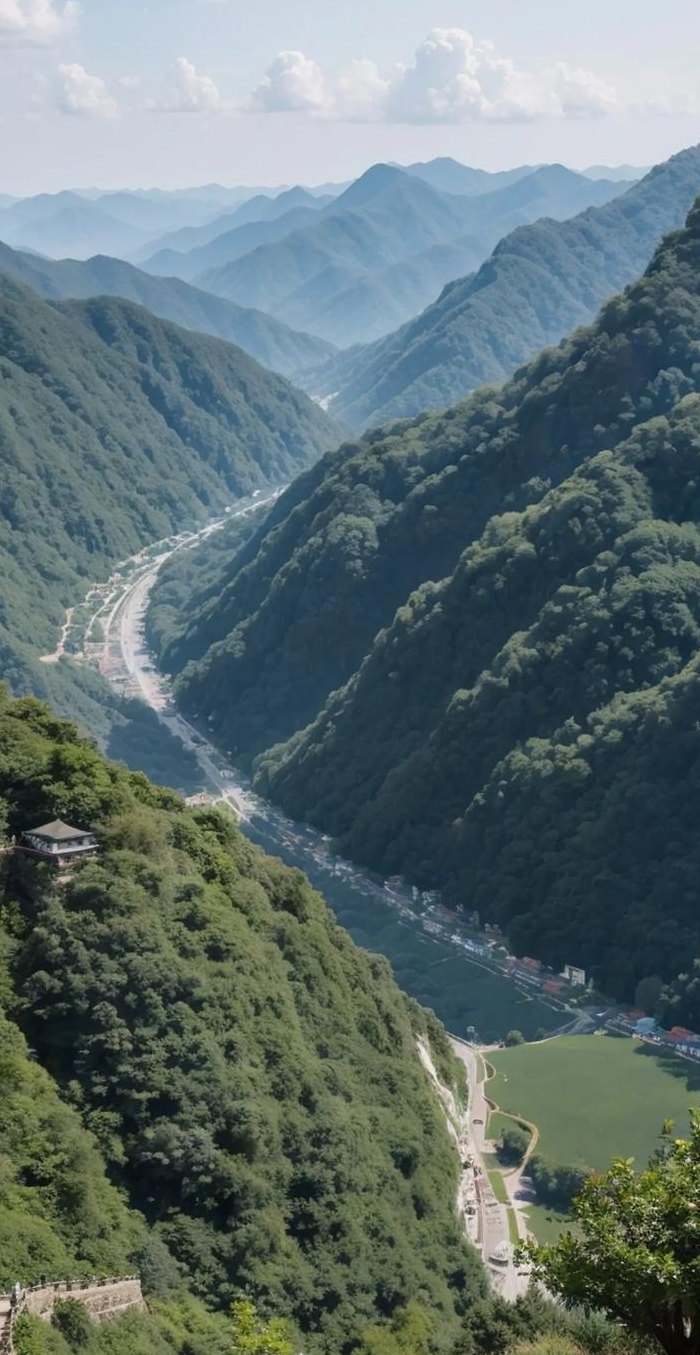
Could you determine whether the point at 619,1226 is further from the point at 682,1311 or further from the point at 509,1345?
the point at 509,1345


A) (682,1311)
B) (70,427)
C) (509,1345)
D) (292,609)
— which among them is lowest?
(509,1345)

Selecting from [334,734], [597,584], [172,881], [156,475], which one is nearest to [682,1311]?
[172,881]

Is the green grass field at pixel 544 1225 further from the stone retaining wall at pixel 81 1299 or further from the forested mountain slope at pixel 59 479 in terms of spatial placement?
the forested mountain slope at pixel 59 479

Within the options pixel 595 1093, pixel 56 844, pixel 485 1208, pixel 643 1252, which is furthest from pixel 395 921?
pixel 643 1252

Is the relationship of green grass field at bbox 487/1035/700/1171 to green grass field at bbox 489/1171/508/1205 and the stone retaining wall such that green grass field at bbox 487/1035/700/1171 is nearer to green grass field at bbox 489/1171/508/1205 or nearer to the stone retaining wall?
green grass field at bbox 489/1171/508/1205

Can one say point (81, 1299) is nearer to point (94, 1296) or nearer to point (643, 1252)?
point (94, 1296)
